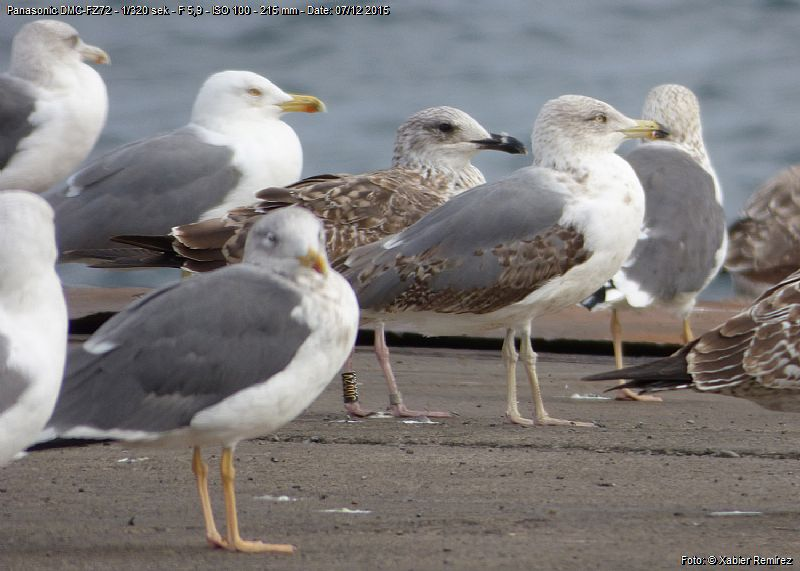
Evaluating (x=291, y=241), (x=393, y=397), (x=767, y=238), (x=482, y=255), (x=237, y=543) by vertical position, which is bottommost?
(x=393, y=397)

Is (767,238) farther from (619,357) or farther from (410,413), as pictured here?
(410,413)

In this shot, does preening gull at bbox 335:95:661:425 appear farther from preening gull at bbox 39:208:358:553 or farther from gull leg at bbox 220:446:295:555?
gull leg at bbox 220:446:295:555

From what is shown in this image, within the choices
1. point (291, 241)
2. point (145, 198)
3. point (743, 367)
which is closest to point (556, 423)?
point (743, 367)

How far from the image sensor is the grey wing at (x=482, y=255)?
24.2 feet

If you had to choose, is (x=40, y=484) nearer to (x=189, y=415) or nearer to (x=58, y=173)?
(x=189, y=415)

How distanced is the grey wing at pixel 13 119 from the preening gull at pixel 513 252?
10.8ft

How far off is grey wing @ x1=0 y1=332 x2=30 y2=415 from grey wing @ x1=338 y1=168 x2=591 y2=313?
3.23 metres

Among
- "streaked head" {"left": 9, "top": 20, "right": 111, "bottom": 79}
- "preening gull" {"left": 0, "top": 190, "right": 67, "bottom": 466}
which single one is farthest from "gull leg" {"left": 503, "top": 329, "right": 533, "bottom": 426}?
"streaked head" {"left": 9, "top": 20, "right": 111, "bottom": 79}

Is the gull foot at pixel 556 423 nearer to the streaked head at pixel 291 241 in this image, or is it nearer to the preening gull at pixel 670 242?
the preening gull at pixel 670 242

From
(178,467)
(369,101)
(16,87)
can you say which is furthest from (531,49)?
(178,467)

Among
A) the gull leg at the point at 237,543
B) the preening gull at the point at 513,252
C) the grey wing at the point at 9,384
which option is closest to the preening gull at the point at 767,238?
the preening gull at the point at 513,252

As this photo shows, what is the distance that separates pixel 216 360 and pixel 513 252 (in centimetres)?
275

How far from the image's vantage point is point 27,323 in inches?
175

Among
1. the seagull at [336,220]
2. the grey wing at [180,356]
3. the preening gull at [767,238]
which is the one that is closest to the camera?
the grey wing at [180,356]
